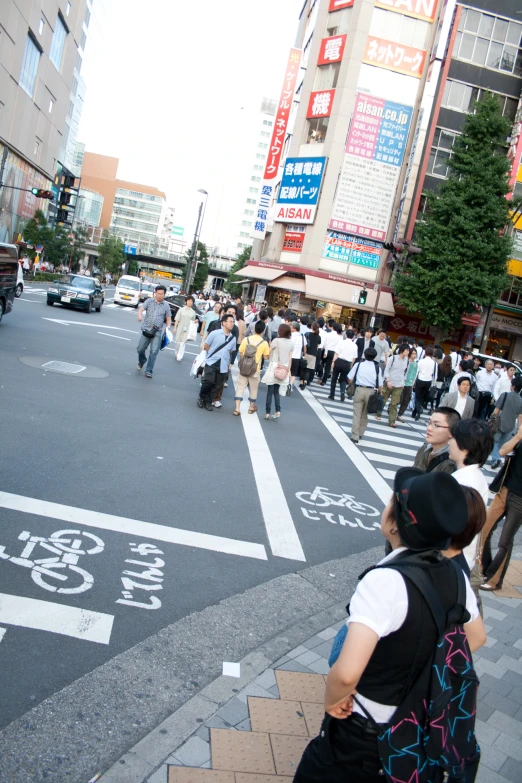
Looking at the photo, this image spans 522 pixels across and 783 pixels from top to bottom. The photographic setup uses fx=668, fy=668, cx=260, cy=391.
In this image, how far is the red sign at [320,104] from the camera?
39500mm

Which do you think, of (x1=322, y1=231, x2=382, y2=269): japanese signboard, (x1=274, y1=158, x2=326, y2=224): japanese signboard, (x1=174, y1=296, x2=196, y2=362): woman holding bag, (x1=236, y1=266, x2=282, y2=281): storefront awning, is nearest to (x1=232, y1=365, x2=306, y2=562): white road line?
(x1=174, y1=296, x2=196, y2=362): woman holding bag

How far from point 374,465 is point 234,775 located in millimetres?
8118

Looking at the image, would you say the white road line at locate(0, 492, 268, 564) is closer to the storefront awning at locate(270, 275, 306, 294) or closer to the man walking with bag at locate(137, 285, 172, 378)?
the man walking with bag at locate(137, 285, 172, 378)

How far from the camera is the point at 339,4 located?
4003 cm

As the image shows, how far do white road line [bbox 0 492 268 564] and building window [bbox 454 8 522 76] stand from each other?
3901 centimetres

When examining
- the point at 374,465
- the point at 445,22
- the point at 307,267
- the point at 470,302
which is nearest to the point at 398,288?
the point at 470,302

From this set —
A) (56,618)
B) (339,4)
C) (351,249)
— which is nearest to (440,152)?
(351,249)

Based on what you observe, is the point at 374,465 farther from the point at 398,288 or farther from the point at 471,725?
the point at 398,288

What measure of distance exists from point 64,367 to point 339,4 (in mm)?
36288

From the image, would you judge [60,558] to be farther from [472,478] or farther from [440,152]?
[440,152]

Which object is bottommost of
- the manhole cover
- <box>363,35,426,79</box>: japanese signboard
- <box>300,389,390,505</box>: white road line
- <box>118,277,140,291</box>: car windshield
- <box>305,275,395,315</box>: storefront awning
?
<box>300,389,390,505</box>: white road line

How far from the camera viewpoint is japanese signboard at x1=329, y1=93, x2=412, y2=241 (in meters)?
38.7

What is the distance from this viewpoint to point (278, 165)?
46.6 meters

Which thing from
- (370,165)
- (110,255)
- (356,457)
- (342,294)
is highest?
(370,165)
